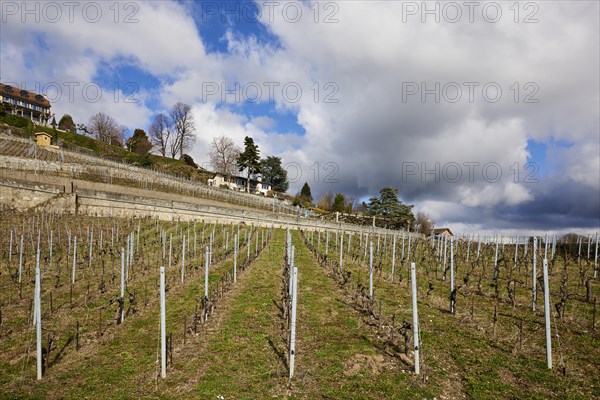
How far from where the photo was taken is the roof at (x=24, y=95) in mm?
77706

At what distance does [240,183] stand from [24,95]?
Result: 55.5 meters

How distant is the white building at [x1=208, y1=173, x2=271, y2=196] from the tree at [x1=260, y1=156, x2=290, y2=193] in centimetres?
175

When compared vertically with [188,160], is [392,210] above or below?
below

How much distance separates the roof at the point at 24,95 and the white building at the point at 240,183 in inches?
1976

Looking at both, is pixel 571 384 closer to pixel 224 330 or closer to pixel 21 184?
pixel 224 330

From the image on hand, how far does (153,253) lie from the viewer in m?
21.0

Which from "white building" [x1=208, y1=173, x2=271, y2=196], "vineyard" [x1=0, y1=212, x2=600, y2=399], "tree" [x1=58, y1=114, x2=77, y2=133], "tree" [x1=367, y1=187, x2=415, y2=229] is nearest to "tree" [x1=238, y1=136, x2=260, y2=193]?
"white building" [x1=208, y1=173, x2=271, y2=196]

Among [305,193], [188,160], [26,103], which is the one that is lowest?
[305,193]

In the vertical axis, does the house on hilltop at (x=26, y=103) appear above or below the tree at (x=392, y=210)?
above

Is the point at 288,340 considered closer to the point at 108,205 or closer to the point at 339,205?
the point at 108,205

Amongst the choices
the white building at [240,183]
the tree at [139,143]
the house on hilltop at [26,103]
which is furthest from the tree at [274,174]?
the house on hilltop at [26,103]

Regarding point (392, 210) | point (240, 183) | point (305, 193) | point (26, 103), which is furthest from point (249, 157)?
point (26, 103)

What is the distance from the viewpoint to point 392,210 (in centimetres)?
5738

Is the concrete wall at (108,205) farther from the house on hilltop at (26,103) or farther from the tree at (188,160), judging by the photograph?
the house on hilltop at (26,103)
